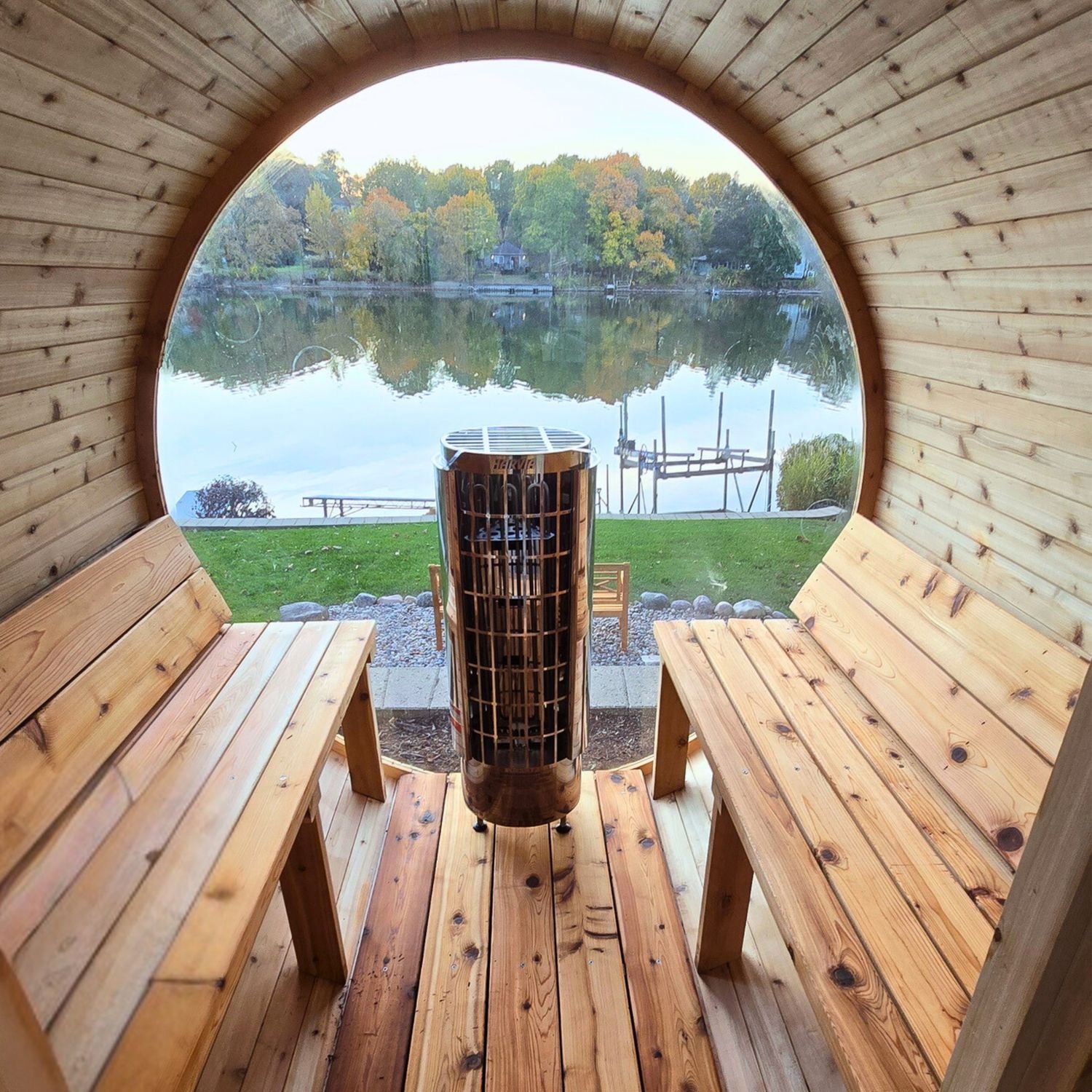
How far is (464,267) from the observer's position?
243 cm

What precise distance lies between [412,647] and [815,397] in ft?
5.81

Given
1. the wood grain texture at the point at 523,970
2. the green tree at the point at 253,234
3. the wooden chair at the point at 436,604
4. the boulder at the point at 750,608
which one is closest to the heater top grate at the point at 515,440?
the wooden chair at the point at 436,604

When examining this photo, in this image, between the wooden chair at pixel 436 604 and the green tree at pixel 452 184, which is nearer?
the green tree at pixel 452 184

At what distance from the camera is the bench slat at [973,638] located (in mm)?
1544

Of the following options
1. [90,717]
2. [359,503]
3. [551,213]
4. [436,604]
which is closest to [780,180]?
[551,213]

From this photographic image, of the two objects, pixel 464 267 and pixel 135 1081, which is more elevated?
pixel 464 267

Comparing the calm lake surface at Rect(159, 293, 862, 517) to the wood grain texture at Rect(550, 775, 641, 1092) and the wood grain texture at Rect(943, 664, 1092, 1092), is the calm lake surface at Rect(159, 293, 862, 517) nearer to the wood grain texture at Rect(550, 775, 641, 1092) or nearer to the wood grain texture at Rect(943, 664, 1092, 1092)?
the wood grain texture at Rect(550, 775, 641, 1092)

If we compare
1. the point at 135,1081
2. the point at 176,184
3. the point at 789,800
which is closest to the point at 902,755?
the point at 789,800

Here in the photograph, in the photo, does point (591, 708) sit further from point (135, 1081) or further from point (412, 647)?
point (135, 1081)

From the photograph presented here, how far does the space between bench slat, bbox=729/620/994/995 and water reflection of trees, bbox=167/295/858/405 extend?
3.55ft

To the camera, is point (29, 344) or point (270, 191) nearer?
point (29, 344)

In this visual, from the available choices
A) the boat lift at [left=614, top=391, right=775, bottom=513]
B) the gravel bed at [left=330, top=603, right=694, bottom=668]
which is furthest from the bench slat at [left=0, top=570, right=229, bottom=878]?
the boat lift at [left=614, top=391, right=775, bottom=513]

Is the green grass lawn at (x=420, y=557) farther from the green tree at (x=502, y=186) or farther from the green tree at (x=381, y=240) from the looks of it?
the green tree at (x=502, y=186)

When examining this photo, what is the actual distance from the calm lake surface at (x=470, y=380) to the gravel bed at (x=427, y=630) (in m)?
0.45
